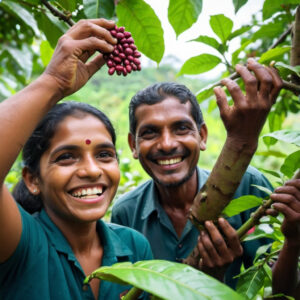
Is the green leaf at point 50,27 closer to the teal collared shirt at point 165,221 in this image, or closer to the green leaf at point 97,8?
the green leaf at point 97,8

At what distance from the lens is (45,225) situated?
1332 mm

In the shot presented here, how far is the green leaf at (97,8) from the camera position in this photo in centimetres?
106

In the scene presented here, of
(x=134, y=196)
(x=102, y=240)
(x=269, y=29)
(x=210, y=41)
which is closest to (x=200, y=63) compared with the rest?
(x=210, y=41)

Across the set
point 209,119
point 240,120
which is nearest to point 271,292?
point 240,120

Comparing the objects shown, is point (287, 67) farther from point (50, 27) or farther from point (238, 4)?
point (50, 27)

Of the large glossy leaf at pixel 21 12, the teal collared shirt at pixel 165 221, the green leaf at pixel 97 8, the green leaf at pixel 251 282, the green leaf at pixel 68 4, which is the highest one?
the large glossy leaf at pixel 21 12

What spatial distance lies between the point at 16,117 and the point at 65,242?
1.87 feet

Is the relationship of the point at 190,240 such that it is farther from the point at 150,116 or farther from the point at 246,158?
the point at 246,158

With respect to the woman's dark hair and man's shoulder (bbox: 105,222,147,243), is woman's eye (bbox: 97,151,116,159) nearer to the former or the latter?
the woman's dark hair

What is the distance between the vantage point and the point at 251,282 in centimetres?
122

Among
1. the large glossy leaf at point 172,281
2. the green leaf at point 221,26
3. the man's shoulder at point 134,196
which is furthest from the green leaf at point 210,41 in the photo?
the man's shoulder at point 134,196

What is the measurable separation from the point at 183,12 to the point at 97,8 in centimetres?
25

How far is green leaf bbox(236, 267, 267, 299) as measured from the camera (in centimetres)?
120

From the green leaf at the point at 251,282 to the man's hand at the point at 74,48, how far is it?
32.5 inches
